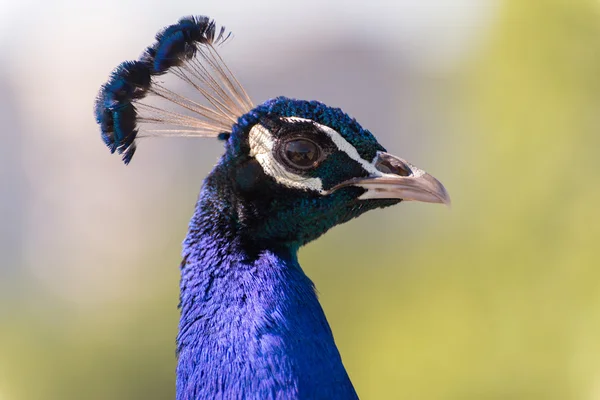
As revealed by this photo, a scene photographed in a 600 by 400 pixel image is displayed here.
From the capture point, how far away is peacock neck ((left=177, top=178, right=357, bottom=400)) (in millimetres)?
993

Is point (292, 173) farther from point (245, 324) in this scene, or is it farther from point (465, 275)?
point (465, 275)

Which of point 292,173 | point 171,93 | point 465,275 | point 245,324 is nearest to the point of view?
point 245,324

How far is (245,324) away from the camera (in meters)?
1.03

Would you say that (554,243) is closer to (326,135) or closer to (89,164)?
(326,135)

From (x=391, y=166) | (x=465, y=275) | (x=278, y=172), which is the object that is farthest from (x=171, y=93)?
(x=465, y=275)

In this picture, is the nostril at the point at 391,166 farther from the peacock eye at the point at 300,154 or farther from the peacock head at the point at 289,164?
the peacock eye at the point at 300,154

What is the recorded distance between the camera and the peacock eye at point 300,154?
113 cm

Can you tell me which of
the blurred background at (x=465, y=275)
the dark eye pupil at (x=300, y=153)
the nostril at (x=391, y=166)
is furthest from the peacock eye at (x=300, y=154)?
Result: the blurred background at (x=465, y=275)

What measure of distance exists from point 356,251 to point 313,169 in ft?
15.0

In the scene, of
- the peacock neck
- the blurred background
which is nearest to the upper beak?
the peacock neck

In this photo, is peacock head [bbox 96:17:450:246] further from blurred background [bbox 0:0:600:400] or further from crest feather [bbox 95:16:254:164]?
blurred background [bbox 0:0:600:400]

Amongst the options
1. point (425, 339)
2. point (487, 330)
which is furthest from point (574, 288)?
point (425, 339)

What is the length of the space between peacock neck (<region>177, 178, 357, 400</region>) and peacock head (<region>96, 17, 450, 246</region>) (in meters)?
0.04

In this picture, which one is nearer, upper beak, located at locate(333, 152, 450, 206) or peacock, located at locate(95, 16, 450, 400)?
peacock, located at locate(95, 16, 450, 400)
